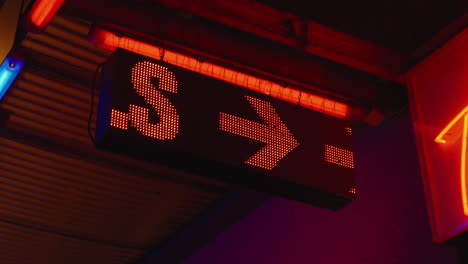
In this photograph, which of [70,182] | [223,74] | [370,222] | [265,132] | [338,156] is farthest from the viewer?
[70,182]

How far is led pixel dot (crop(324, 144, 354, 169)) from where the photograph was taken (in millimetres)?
2908

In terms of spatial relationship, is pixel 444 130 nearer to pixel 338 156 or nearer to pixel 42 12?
pixel 338 156

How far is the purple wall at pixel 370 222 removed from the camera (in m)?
3.52

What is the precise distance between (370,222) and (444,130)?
1.06 m

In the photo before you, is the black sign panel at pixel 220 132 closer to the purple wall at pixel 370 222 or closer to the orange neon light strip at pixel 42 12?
the orange neon light strip at pixel 42 12

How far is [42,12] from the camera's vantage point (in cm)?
289

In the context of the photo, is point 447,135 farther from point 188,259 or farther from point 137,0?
point 188,259

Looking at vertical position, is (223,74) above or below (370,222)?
above

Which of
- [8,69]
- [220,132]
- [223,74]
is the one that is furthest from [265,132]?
[8,69]

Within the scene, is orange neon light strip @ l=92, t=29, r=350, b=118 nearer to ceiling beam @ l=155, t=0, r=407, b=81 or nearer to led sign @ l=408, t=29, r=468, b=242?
ceiling beam @ l=155, t=0, r=407, b=81

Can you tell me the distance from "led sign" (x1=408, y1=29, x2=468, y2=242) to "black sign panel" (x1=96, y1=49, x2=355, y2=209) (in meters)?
0.50

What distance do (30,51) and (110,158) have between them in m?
1.37

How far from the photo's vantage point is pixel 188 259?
6539 mm

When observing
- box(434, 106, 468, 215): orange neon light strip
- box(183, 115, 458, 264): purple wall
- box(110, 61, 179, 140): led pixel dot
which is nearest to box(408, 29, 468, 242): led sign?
box(434, 106, 468, 215): orange neon light strip
